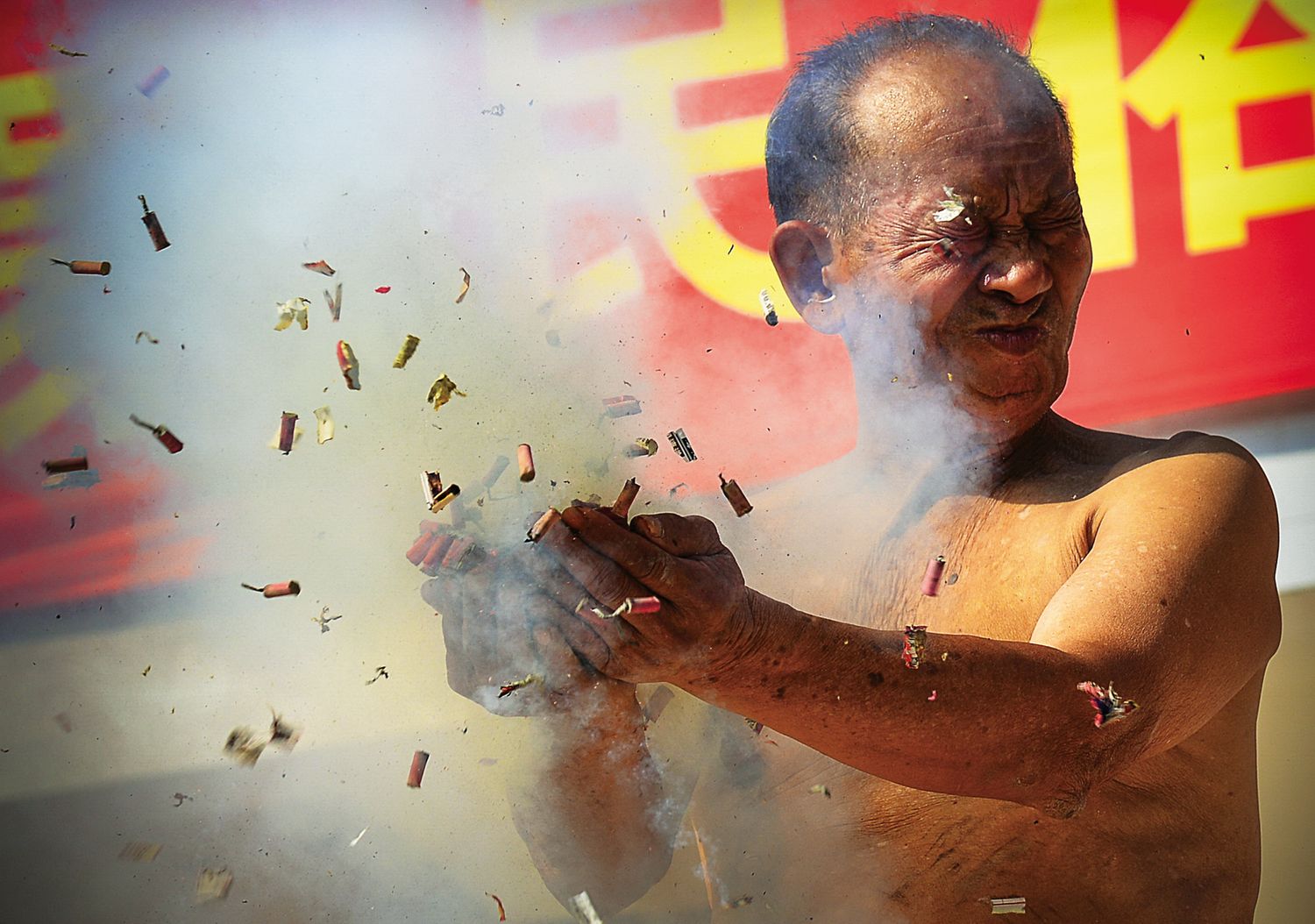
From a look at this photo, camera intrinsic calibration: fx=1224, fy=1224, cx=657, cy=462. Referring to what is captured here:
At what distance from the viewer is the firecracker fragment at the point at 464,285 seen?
1667 millimetres

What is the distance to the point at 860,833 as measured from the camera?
4.73 ft

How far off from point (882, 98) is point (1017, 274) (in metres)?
0.27

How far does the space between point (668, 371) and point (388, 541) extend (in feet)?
1.60

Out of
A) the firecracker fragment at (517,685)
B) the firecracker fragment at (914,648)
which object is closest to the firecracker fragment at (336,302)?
the firecracker fragment at (517,685)

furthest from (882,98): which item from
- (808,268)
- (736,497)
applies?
(736,497)

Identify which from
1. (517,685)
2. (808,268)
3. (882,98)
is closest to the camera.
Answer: (517,685)

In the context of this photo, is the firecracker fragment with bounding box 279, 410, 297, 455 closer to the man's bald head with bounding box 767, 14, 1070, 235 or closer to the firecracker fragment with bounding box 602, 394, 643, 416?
the firecracker fragment with bounding box 602, 394, 643, 416

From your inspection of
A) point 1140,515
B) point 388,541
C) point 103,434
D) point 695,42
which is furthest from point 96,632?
point 1140,515

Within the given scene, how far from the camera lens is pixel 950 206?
1.34m

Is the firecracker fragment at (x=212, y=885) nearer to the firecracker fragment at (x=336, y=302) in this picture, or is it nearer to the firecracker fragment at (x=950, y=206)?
the firecracker fragment at (x=336, y=302)

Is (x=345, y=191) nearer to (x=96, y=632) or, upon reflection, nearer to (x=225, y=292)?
(x=225, y=292)

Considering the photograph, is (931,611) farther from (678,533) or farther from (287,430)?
(287,430)

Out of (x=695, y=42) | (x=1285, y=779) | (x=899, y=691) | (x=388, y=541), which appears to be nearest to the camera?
(x=899, y=691)

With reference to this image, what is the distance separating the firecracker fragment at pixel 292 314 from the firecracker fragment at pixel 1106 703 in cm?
112
